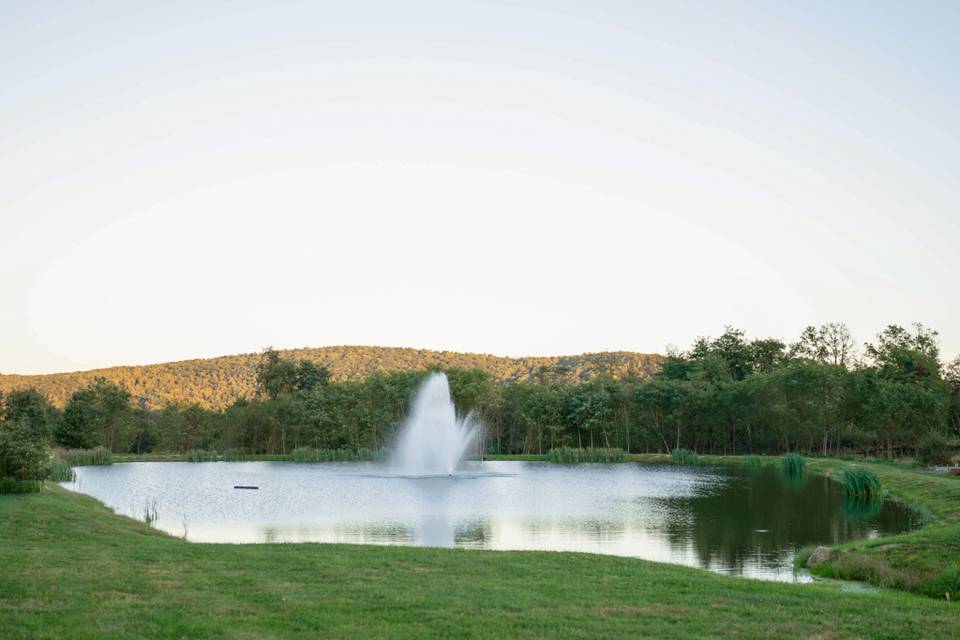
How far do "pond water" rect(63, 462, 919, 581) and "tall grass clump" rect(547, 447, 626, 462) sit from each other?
23.0 meters

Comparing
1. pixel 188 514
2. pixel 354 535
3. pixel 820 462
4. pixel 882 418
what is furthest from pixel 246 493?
pixel 882 418

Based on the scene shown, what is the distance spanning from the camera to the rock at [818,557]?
19.2m

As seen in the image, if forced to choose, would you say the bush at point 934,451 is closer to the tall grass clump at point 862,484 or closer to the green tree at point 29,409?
the tall grass clump at point 862,484

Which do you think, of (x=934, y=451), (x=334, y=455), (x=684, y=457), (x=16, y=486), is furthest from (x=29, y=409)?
(x=934, y=451)

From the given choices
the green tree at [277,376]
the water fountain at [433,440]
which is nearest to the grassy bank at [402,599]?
the water fountain at [433,440]

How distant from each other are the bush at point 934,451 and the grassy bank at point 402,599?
3874 cm

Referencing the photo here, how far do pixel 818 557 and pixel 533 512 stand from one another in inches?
570

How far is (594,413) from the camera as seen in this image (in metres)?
84.1

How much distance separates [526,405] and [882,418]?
35.2 metres

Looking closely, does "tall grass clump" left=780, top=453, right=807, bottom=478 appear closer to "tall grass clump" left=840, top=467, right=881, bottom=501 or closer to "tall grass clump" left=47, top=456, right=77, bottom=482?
"tall grass clump" left=840, top=467, right=881, bottom=501

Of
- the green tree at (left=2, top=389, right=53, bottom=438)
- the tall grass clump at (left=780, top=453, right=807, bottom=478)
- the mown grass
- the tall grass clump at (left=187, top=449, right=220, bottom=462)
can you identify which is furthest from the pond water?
the tall grass clump at (left=187, top=449, right=220, bottom=462)

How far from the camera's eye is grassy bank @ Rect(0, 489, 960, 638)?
33.1ft

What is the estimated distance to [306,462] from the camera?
7550 cm

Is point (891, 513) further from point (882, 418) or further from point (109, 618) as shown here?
point (882, 418)
